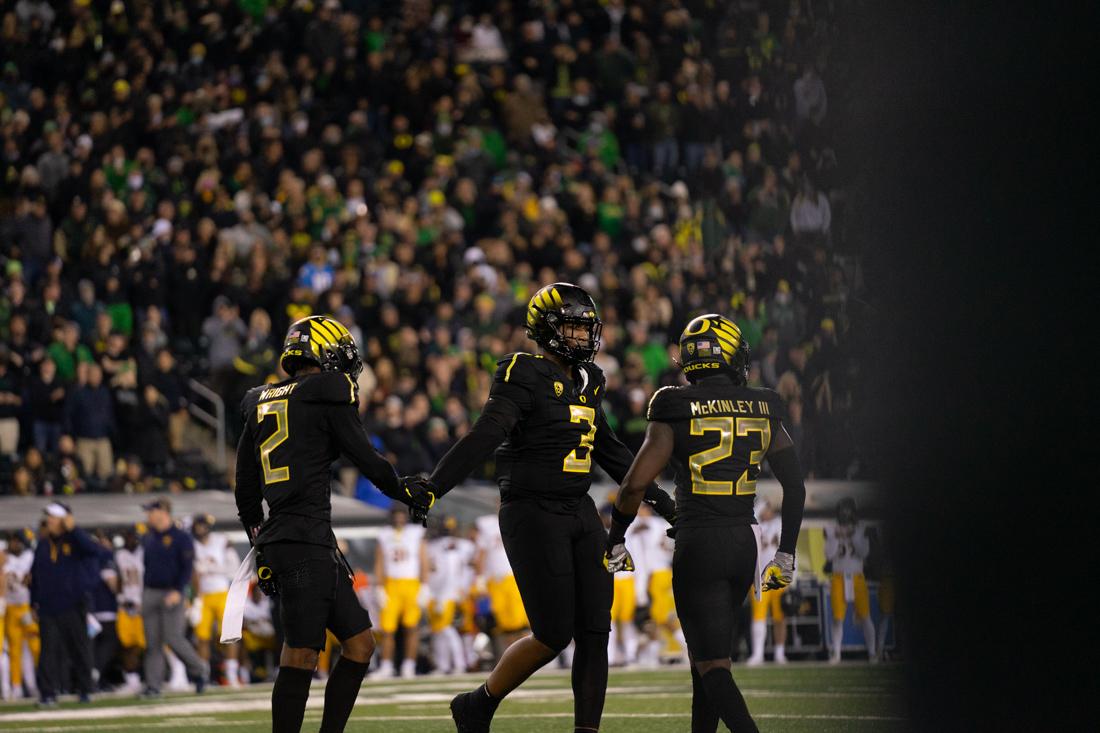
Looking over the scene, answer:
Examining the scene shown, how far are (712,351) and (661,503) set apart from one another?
2.77ft

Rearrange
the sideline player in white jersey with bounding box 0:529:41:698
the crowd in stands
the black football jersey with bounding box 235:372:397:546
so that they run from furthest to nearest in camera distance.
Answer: the crowd in stands
the sideline player in white jersey with bounding box 0:529:41:698
the black football jersey with bounding box 235:372:397:546

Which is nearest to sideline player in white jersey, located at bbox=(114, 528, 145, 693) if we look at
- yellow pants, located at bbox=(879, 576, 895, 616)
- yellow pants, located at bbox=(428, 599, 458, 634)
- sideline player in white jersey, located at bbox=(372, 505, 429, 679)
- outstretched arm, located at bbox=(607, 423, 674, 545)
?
sideline player in white jersey, located at bbox=(372, 505, 429, 679)

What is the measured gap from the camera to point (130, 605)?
1602 centimetres

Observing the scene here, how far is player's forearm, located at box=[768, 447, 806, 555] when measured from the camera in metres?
6.61

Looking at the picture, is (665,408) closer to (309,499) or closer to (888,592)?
(309,499)

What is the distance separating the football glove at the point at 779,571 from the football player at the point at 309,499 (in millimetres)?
1353

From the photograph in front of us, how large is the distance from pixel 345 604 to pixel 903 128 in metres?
5.32

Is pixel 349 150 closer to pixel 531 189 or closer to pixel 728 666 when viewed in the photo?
pixel 531 189

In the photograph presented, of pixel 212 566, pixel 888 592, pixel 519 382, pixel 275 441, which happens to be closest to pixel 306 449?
pixel 275 441

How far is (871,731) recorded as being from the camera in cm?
146

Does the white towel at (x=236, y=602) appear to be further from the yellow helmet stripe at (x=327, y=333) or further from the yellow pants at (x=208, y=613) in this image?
the yellow pants at (x=208, y=613)

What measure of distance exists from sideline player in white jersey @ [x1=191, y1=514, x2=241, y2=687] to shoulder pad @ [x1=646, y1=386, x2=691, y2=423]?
10.3 metres

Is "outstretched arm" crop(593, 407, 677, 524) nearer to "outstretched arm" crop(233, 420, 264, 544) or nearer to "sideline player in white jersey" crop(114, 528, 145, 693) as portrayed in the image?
"outstretched arm" crop(233, 420, 264, 544)

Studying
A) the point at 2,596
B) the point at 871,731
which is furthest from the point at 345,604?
the point at 2,596
